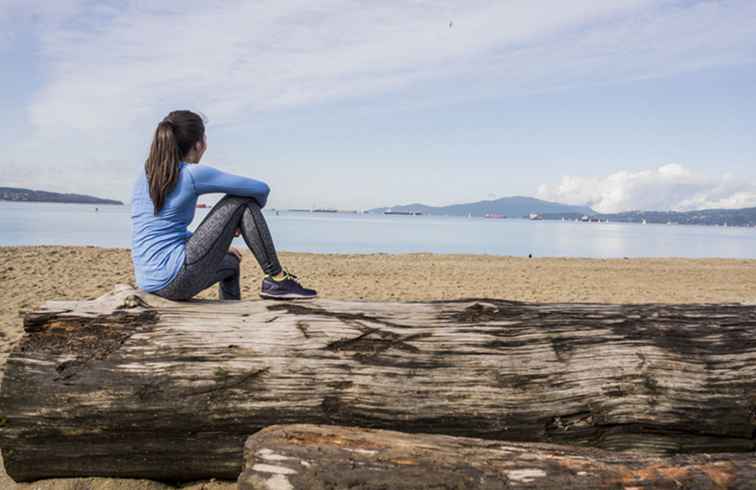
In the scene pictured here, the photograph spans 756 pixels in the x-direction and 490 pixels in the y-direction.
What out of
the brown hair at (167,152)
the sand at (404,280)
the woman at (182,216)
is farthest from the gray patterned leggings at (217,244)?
the sand at (404,280)

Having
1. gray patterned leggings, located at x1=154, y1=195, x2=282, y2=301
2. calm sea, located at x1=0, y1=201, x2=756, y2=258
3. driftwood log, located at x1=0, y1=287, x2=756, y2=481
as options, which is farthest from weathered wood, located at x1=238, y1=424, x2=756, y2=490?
calm sea, located at x1=0, y1=201, x2=756, y2=258

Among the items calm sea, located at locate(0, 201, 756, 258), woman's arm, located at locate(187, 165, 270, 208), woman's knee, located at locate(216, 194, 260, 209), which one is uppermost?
woman's arm, located at locate(187, 165, 270, 208)

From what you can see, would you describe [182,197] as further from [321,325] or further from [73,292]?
[73,292]

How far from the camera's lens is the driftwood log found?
3473 millimetres

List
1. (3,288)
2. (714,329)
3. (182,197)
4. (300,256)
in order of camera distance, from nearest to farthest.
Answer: (714,329) → (182,197) → (3,288) → (300,256)

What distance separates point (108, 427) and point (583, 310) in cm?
305

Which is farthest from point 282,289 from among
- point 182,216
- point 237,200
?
point 182,216

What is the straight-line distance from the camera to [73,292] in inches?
476

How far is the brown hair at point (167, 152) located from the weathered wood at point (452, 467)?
206 centimetres

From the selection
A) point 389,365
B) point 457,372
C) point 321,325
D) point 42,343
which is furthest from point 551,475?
point 42,343

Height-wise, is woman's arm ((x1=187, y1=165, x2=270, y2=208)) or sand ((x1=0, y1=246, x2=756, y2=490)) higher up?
woman's arm ((x1=187, y1=165, x2=270, y2=208))

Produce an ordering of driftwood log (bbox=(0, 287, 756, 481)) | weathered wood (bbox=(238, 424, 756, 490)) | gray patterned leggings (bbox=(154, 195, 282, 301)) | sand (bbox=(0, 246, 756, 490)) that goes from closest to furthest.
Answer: weathered wood (bbox=(238, 424, 756, 490)) → driftwood log (bbox=(0, 287, 756, 481)) → gray patterned leggings (bbox=(154, 195, 282, 301)) → sand (bbox=(0, 246, 756, 490))

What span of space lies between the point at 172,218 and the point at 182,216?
7 centimetres

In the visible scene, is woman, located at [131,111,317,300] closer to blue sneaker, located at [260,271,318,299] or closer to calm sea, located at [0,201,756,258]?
blue sneaker, located at [260,271,318,299]
